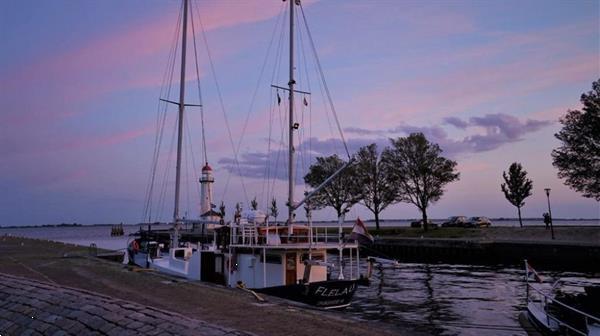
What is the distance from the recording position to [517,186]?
69312 millimetres

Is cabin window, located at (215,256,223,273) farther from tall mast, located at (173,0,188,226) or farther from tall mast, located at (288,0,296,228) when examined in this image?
tall mast, located at (173,0,188,226)

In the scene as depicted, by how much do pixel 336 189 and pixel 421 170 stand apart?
1584 centimetres

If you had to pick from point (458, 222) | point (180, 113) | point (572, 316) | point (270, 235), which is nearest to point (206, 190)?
point (180, 113)

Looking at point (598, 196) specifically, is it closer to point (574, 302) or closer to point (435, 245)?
point (435, 245)

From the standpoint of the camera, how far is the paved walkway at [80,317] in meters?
8.41

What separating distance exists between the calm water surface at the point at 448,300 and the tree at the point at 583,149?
55.2ft

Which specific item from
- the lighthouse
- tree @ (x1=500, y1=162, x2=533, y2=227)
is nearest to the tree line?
tree @ (x1=500, y1=162, x2=533, y2=227)

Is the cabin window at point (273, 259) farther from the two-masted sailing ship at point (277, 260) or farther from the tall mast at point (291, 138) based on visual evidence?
the tall mast at point (291, 138)

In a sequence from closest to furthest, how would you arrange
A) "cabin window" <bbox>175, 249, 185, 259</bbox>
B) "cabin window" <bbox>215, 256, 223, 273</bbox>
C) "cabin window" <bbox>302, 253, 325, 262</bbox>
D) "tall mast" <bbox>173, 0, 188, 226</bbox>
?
"cabin window" <bbox>302, 253, 325, 262</bbox> < "cabin window" <bbox>215, 256, 223, 273</bbox> < "cabin window" <bbox>175, 249, 185, 259</bbox> < "tall mast" <bbox>173, 0, 188, 226</bbox>

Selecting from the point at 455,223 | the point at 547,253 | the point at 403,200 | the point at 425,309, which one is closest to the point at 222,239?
the point at 425,309

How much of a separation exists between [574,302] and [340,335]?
11.3 meters

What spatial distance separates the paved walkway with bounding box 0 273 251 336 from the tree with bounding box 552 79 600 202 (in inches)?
2072

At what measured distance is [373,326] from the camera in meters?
10.6

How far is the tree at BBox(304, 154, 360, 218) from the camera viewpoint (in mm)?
77812
